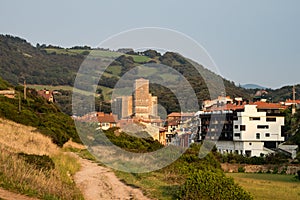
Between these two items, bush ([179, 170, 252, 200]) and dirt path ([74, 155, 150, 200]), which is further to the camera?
dirt path ([74, 155, 150, 200])

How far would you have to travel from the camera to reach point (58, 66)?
520 ft

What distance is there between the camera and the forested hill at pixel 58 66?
99.8 meters

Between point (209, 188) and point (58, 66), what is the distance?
146m

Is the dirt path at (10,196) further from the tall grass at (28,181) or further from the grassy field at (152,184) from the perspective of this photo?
the grassy field at (152,184)

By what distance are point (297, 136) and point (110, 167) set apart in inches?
1756

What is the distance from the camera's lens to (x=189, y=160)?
98.2ft

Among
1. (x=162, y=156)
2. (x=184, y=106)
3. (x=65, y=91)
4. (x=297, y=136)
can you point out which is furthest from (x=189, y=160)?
(x=65, y=91)

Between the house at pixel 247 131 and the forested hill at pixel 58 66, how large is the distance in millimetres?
6268

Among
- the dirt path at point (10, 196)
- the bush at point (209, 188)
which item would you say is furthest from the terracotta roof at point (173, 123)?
the dirt path at point (10, 196)

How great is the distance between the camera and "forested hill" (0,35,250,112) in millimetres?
99800

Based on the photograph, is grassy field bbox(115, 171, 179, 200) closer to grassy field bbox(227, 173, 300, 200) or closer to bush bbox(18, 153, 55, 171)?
bush bbox(18, 153, 55, 171)

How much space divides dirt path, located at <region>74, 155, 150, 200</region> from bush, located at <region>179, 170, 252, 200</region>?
154 cm

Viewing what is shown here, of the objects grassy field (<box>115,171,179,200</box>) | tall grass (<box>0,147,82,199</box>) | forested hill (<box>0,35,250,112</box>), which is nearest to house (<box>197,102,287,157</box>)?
forested hill (<box>0,35,250,112</box>)

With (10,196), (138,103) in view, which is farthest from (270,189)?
(138,103)
